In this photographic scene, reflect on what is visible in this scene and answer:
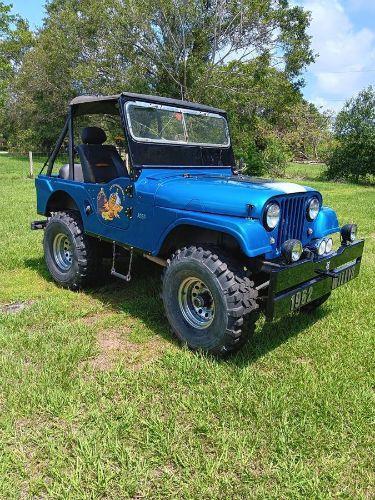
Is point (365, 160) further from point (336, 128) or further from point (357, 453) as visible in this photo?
point (357, 453)

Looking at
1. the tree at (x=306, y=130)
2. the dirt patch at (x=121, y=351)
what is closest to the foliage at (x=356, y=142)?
the tree at (x=306, y=130)

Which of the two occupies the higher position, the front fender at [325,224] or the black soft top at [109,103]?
the black soft top at [109,103]

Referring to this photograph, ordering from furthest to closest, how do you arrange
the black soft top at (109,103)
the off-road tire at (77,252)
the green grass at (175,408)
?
the off-road tire at (77,252) → the black soft top at (109,103) → the green grass at (175,408)

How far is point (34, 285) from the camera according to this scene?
5090 mm

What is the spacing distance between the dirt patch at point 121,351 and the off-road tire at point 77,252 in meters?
0.94

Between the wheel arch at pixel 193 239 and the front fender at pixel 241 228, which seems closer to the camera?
the front fender at pixel 241 228

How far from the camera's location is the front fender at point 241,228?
9.86 feet

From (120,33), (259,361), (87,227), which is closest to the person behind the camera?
(259,361)

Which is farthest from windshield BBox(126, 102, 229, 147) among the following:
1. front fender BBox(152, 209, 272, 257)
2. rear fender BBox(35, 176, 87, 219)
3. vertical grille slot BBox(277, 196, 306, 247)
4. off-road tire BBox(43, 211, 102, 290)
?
vertical grille slot BBox(277, 196, 306, 247)

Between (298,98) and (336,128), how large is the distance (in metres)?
2.45

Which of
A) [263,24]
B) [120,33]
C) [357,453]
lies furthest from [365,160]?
[357,453]

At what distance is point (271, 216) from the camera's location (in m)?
3.22

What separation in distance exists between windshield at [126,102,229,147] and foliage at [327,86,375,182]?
1782 centimetres

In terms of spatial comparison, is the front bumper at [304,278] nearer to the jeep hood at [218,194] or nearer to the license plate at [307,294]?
the license plate at [307,294]
